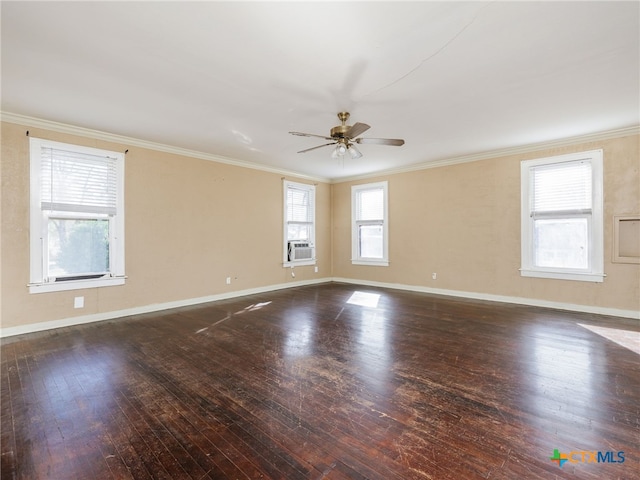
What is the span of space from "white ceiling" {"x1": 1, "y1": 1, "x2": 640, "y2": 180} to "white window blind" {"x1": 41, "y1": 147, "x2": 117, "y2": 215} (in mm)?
463

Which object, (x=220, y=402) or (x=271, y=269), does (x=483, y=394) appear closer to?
(x=220, y=402)

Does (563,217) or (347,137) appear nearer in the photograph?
(347,137)

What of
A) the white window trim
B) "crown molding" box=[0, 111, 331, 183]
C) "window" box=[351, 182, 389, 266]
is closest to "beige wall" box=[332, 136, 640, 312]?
"window" box=[351, 182, 389, 266]

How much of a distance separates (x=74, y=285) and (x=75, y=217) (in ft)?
2.95

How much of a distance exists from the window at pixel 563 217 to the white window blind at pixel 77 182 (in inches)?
251

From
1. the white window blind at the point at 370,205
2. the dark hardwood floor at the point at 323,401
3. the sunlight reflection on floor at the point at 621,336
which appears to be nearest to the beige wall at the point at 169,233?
the dark hardwood floor at the point at 323,401

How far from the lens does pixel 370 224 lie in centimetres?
708

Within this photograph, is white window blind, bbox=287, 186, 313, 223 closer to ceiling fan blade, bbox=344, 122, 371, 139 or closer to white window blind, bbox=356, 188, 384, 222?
white window blind, bbox=356, 188, 384, 222

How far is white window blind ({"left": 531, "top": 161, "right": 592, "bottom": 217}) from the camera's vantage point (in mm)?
4531

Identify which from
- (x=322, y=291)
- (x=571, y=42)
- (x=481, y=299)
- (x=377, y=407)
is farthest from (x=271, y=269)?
(x=571, y=42)

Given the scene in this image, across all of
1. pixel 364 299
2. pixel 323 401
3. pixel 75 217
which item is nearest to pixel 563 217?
pixel 364 299

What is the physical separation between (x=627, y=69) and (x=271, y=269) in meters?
5.70

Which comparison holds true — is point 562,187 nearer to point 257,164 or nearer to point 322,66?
point 322,66

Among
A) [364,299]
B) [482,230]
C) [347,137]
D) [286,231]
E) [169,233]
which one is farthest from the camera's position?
[286,231]
